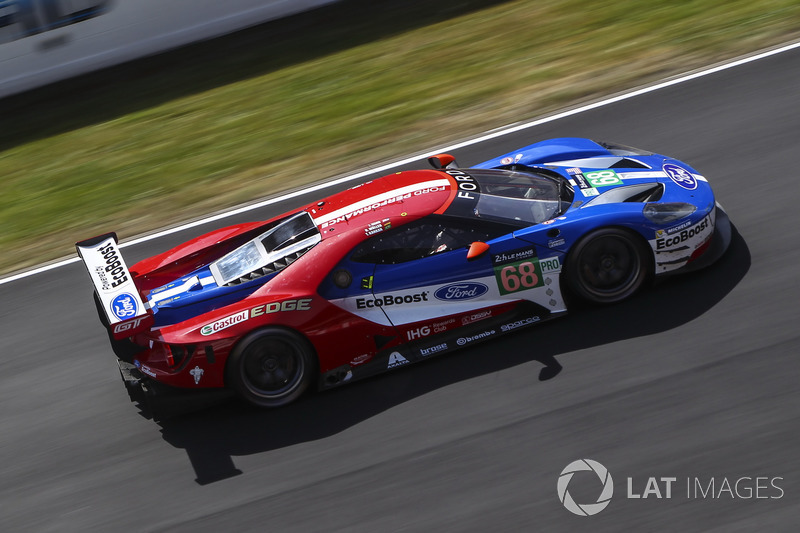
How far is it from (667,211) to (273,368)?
3355mm

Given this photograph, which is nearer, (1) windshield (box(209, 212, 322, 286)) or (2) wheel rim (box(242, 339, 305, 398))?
(2) wheel rim (box(242, 339, 305, 398))

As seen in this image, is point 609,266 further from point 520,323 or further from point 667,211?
point 520,323

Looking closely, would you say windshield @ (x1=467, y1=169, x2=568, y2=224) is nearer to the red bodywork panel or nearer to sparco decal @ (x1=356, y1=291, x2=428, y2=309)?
the red bodywork panel

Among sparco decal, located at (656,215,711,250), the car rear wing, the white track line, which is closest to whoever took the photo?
the car rear wing

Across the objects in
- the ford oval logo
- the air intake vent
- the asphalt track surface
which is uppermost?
the air intake vent

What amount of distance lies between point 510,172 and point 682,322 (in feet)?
6.19

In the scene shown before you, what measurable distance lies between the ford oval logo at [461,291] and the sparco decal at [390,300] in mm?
112

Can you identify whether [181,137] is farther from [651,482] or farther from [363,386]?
[651,482]

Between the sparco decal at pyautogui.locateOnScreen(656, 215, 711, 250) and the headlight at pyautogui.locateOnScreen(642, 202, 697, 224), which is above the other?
the headlight at pyautogui.locateOnScreen(642, 202, 697, 224)

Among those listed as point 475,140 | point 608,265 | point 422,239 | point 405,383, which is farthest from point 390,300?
point 475,140

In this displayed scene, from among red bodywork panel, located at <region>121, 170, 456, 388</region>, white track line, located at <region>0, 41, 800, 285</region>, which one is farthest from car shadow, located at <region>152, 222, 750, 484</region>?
white track line, located at <region>0, 41, 800, 285</region>

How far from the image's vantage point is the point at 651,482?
5379 mm

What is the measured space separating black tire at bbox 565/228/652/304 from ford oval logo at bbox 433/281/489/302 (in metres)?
0.71

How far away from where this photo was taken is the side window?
21.3ft
